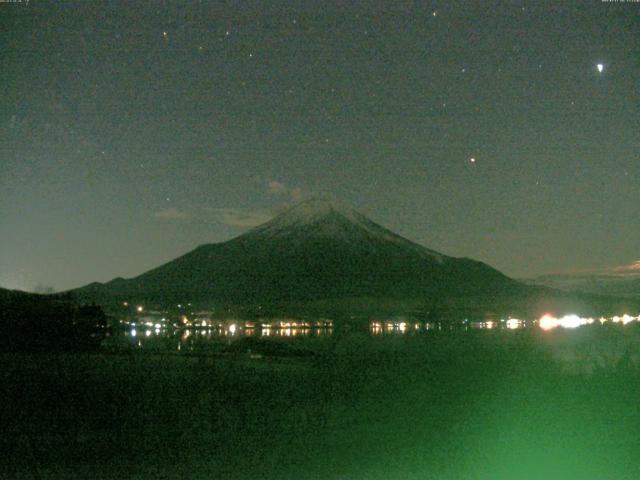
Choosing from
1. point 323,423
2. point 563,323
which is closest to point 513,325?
point 563,323

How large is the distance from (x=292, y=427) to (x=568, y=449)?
4751 millimetres

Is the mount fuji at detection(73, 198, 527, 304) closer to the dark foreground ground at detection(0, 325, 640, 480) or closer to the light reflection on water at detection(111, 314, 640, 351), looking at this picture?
the light reflection on water at detection(111, 314, 640, 351)

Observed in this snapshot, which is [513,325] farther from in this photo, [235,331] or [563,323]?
[235,331]

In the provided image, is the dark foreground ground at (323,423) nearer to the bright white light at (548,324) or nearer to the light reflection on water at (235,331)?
the light reflection on water at (235,331)

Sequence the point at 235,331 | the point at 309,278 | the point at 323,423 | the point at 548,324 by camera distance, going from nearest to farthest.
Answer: the point at 323,423 < the point at 235,331 < the point at 548,324 < the point at 309,278

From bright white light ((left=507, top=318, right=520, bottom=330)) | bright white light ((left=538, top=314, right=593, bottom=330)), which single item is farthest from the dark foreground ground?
bright white light ((left=507, top=318, right=520, bottom=330))

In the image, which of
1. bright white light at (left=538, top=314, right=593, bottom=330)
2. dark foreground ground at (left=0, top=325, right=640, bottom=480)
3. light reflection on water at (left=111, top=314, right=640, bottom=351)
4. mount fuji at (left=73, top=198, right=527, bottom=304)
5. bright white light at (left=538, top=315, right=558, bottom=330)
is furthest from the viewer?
mount fuji at (left=73, top=198, right=527, bottom=304)

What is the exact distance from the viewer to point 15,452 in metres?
12.8

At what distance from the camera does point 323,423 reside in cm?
1605

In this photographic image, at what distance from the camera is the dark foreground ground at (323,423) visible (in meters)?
12.1

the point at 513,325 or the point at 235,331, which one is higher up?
the point at 513,325

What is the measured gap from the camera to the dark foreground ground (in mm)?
12105

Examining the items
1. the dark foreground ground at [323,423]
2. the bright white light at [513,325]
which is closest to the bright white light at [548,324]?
the bright white light at [513,325]

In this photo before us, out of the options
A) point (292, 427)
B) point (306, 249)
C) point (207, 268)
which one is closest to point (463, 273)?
point (306, 249)
